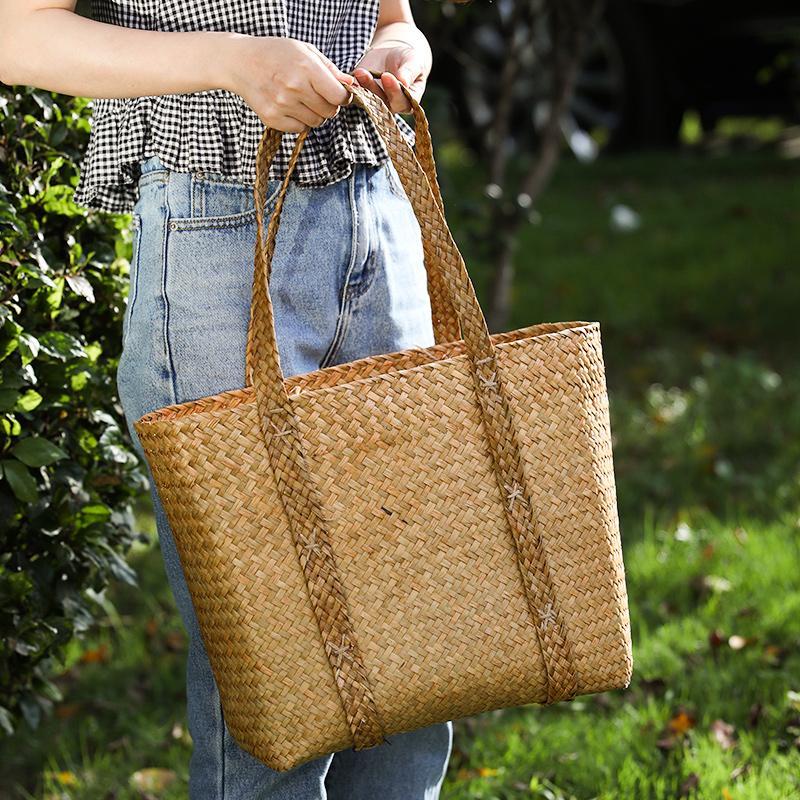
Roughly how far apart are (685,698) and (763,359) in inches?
97.5

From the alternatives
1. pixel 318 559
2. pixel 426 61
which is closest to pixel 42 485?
pixel 318 559

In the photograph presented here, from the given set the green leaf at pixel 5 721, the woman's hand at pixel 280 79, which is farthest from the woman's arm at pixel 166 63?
the green leaf at pixel 5 721

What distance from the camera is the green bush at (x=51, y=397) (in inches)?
66.8

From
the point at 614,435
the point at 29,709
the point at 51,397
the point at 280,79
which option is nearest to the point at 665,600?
the point at 614,435

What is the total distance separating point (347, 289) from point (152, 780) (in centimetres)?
129

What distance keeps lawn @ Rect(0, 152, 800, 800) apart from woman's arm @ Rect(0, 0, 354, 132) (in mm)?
1390

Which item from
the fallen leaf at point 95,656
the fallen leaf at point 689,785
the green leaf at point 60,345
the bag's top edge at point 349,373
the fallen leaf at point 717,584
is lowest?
the fallen leaf at point 717,584

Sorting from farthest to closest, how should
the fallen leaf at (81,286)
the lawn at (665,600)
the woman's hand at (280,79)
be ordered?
the lawn at (665,600) < the fallen leaf at (81,286) < the woman's hand at (280,79)

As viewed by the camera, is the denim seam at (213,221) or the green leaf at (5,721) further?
the green leaf at (5,721)

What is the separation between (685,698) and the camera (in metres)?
2.60

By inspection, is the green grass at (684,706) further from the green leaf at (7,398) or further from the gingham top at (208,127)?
the gingham top at (208,127)

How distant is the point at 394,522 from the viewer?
4.89 ft

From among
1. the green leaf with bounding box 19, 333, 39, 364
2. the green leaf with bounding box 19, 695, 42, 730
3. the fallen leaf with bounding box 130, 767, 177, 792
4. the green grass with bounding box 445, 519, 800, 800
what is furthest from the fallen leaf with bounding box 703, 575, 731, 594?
the green leaf with bounding box 19, 333, 39, 364

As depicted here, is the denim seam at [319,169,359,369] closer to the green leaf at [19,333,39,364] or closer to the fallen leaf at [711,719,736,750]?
the green leaf at [19,333,39,364]
